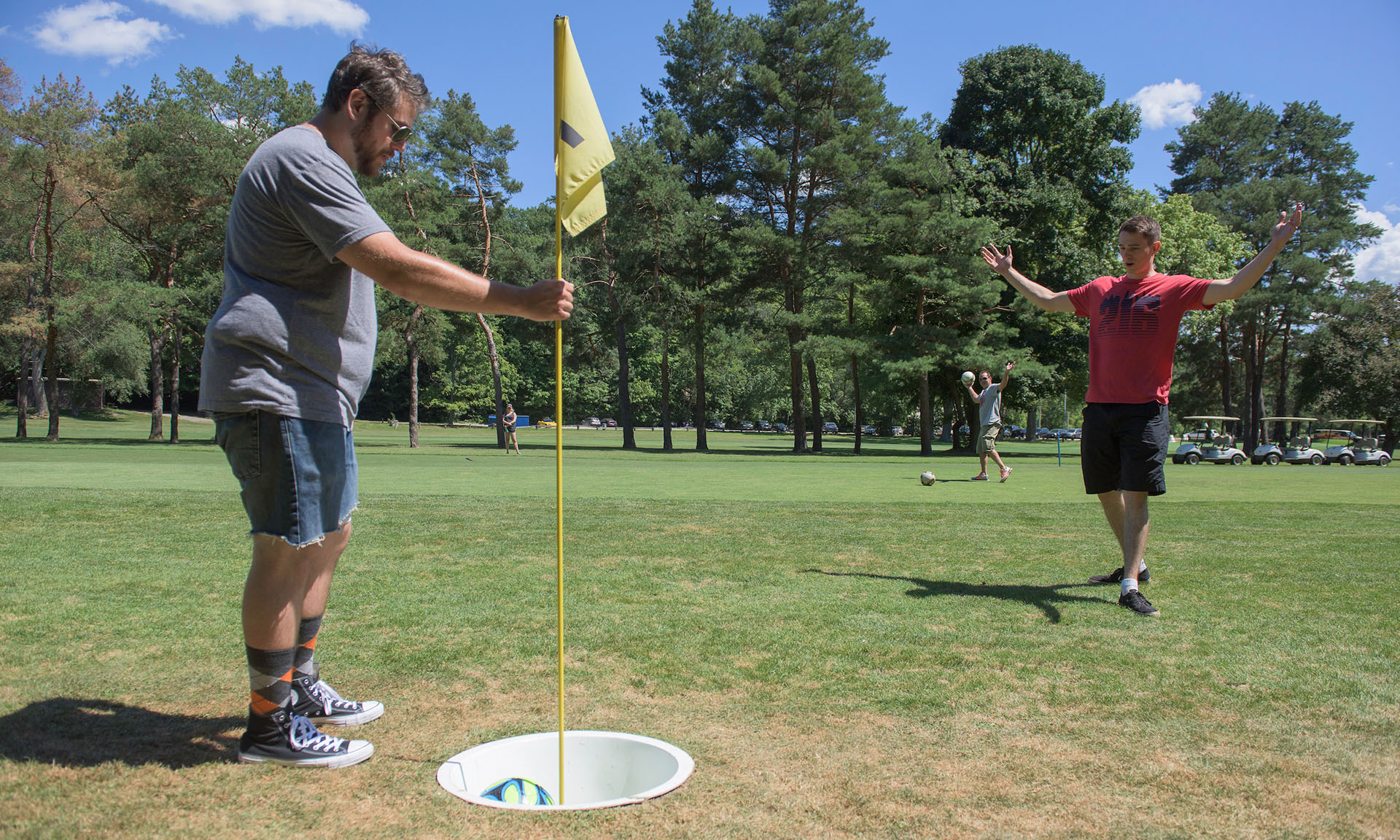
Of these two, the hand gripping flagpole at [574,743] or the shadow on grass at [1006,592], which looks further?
the shadow on grass at [1006,592]

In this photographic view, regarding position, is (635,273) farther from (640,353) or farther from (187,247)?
(640,353)

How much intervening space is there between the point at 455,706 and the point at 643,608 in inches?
68.5

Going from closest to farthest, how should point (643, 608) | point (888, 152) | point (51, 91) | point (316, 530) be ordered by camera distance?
point (316, 530)
point (643, 608)
point (51, 91)
point (888, 152)

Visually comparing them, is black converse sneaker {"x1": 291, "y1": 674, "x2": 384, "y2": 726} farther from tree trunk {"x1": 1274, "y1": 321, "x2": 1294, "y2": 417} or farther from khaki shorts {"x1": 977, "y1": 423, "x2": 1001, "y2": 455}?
tree trunk {"x1": 1274, "y1": 321, "x2": 1294, "y2": 417}

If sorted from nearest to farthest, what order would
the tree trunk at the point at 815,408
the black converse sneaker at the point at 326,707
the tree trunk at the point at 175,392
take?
the black converse sneaker at the point at 326,707 → the tree trunk at the point at 175,392 → the tree trunk at the point at 815,408

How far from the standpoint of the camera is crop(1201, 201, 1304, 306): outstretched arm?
179 inches

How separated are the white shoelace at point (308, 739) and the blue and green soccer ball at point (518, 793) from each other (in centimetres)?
53

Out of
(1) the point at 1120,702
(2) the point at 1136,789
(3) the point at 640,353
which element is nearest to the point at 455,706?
(2) the point at 1136,789

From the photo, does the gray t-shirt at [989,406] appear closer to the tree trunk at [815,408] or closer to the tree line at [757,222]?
the tree line at [757,222]

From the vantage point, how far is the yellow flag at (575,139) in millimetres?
3047

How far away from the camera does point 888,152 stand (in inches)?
1452

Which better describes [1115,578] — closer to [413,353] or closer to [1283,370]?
[413,353]

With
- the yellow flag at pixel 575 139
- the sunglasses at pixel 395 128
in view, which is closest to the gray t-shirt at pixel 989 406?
the yellow flag at pixel 575 139

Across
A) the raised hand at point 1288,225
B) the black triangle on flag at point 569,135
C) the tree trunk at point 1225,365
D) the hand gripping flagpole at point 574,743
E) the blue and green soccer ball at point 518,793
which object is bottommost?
the blue and green soccer ball at point 518,793
